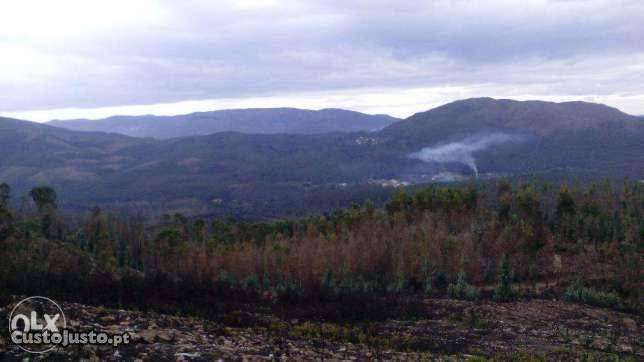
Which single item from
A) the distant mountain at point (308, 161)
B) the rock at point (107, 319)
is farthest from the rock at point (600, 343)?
the distant mountain at point (308, 161)

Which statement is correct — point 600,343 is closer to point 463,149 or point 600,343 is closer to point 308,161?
point 308,161

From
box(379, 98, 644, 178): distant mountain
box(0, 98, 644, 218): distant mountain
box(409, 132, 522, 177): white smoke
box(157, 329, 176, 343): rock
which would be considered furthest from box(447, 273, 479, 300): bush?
box(409, 132, 522, 177): white smoke

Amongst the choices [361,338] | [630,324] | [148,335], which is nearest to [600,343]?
[630,324]

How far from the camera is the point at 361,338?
1263cm

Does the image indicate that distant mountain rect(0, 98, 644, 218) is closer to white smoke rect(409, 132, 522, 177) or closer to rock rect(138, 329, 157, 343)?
white smoke rect(409, 132, 522, 177)

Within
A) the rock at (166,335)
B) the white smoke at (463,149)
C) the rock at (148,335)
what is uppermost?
the white smoke at (463,149)

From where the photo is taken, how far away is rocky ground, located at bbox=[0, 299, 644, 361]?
10172 mm

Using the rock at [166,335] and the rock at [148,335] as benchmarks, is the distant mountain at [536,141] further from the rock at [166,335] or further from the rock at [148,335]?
the rock at [148,335]

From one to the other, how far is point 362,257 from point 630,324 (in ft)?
53.2

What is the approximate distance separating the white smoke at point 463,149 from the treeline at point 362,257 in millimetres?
102176

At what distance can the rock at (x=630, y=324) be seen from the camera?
16669 mm

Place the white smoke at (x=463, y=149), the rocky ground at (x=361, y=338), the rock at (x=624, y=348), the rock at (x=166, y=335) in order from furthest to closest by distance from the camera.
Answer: the white smoke at (x=463, y=149) < the rock at (x=624, y=348) < the rock at (x=166, y=335) < the rocky ground at (x=361, y=338)

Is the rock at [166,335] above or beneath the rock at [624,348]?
above

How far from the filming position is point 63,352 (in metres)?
9.49
